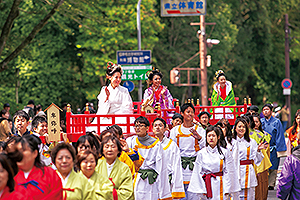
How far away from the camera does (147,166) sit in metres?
8.41

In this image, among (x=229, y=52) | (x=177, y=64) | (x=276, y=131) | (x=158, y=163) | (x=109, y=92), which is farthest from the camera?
(x=229, y=52)

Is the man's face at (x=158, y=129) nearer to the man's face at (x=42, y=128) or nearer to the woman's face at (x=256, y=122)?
the man's face at (x=42, y=128)

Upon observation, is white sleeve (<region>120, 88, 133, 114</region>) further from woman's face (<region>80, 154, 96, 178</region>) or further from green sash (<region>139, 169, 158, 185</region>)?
woman's face (<region>80, 154, 96, 178</region>)

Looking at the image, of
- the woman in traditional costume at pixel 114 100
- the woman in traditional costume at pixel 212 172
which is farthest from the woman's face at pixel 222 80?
the woman in traditional costume at pixel 212 172

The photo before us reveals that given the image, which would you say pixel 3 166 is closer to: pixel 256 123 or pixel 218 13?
pixel 256 123

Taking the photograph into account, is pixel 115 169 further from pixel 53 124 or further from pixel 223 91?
pixel 223 91

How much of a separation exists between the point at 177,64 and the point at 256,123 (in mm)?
20893

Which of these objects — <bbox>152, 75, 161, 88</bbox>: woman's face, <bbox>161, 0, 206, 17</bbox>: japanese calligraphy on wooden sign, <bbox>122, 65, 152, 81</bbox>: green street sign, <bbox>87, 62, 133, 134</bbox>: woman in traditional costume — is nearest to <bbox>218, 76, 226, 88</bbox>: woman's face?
<bbox>152, 75, 161, 88</bbox>: woman's face

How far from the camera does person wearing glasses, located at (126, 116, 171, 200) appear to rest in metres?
8.35

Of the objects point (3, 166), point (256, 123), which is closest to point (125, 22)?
point (256, 123)

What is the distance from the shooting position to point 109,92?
1115 centimetres

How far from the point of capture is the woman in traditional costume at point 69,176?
5777 millimetres

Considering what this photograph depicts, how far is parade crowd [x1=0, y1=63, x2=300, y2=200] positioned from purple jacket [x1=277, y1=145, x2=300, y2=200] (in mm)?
12

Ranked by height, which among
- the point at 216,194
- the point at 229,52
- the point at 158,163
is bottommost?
the point at 216,194
